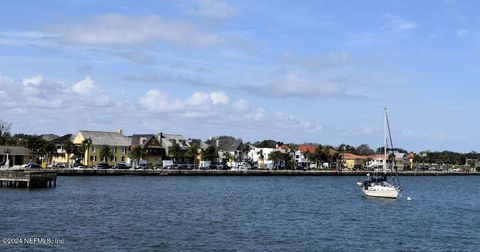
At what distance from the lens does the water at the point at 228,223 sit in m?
44.3

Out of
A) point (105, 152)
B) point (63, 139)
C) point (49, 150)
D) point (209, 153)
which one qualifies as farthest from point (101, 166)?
point (209, 153)

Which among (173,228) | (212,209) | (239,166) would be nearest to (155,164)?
(239,166)

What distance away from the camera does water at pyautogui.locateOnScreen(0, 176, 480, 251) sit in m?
44.3

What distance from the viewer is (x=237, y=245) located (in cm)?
4319

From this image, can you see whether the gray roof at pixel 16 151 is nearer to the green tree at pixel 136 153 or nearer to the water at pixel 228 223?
the green tree at pixel 136 153

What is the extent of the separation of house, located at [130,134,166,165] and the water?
87791 mm

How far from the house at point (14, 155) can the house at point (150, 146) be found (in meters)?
38.7

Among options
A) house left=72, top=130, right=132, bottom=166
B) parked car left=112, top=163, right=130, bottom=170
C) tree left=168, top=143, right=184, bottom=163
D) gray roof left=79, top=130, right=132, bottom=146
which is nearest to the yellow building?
house left=72, top=130, right=132, bottom=166

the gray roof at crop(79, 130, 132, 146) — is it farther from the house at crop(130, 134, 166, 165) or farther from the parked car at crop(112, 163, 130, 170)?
the parked car at crop(112, 163, 130, 170)

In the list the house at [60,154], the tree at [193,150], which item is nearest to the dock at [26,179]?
the house at [60,154]

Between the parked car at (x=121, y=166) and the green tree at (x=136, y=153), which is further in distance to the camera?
the green tree at (x=136, y=153)

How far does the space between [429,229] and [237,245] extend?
2149cm

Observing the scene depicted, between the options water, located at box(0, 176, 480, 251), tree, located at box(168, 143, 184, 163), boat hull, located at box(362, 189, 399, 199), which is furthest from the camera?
tree, located at box(168, 143, 184, 163)

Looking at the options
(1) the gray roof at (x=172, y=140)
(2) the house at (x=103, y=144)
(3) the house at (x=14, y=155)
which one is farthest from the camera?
(1) the gray roof at (x=172, y=140)
